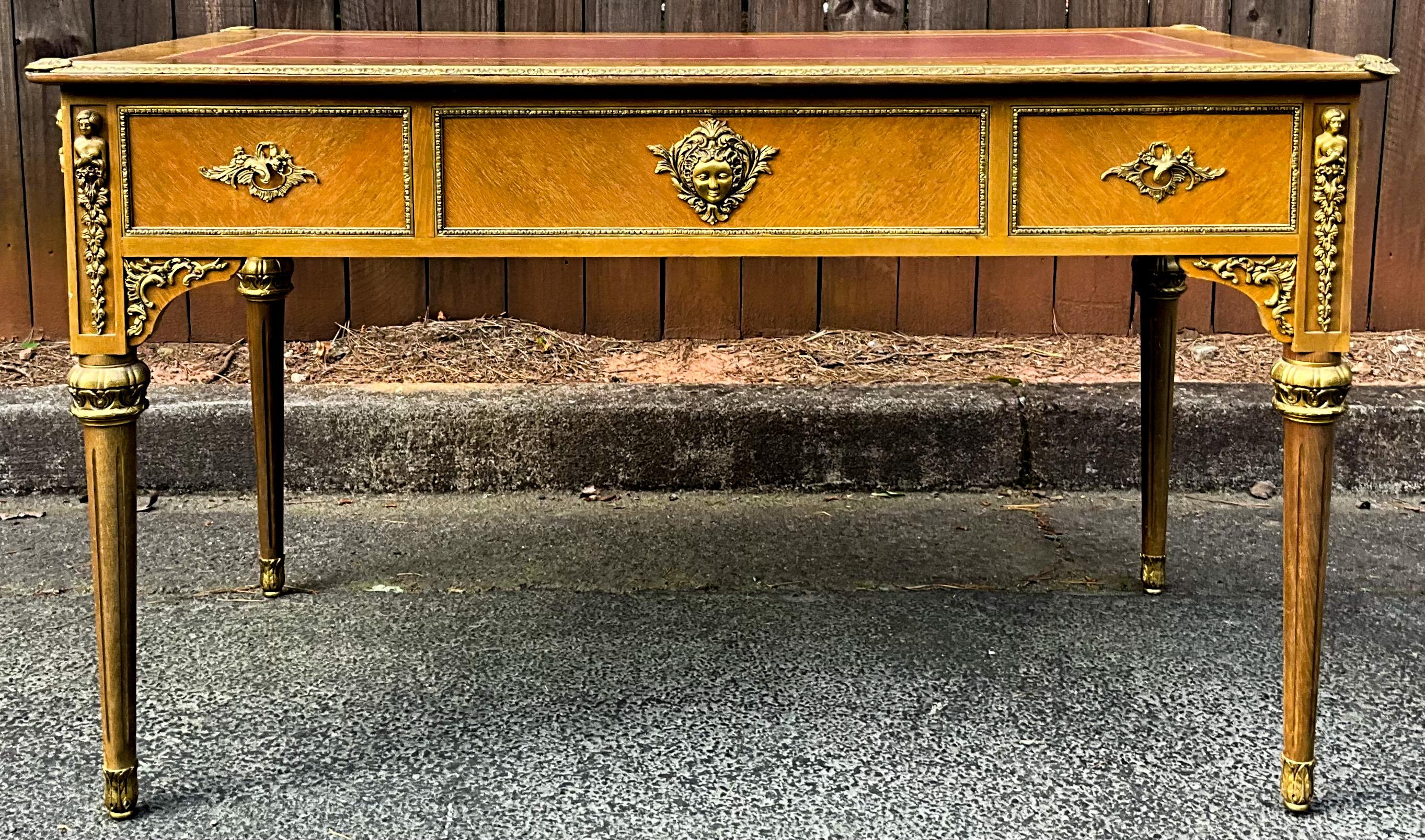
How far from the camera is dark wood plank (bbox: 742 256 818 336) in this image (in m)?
3.55

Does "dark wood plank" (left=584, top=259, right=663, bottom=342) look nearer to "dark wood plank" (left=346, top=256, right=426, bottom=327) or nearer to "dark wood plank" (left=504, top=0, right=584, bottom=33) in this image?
"dark wood plank" (left=346, top=256, right=426, bottom=327)

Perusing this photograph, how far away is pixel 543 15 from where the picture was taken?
3426mm

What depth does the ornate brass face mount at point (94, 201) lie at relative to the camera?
1.69 meters

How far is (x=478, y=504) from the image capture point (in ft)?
10.4

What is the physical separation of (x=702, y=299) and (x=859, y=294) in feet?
1.37

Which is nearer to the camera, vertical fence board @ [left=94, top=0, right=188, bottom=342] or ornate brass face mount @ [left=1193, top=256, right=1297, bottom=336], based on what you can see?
ornate brass face mount @ [left=1193, top=256, right=1297, bottom=336]

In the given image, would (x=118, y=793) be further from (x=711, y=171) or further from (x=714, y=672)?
(x=711, y=171)

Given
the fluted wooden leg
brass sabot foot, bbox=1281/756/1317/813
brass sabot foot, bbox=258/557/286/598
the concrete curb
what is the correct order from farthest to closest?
the concrete curb → brass sabot foot, bbox=258/557/286/598 → the fluted wooden leg → brass sabot foot, bbox=1281/756/1317/813

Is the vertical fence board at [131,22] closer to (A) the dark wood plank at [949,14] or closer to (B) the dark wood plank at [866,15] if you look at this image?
(B) the dark wood plank at [866,15]

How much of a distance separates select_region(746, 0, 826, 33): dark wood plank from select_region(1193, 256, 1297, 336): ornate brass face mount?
1887mm

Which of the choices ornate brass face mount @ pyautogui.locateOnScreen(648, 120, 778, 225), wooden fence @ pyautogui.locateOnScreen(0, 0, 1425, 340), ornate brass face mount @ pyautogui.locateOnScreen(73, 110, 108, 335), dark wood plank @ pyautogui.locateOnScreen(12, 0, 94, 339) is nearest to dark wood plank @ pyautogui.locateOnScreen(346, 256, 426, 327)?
wooden fence @ pyautogui.locateOnScreen(0, 0, 1425, 340)

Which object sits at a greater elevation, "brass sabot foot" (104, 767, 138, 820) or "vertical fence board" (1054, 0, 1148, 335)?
"vertical fence board" (1054, 0, 1148, 335)

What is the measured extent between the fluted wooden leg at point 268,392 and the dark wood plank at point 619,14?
1.28 metres

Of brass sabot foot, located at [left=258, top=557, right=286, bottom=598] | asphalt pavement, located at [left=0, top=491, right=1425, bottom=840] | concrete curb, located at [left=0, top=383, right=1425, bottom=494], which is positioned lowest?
asphalt pavement, located at [left=0, top=491, right=1425, bottom=840]
